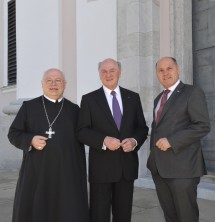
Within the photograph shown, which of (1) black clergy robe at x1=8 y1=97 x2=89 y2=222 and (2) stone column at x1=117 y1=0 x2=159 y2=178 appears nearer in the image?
(1) black clergy robe at x1=8 y1=97 x2=89 y2=222

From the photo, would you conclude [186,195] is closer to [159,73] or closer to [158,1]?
[159,73]

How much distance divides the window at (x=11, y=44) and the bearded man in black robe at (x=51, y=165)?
23.6ft

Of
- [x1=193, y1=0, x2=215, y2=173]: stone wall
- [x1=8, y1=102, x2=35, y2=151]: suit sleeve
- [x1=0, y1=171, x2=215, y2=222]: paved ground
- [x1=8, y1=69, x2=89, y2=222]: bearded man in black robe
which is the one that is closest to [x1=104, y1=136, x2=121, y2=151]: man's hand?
[x1=8, y1=69, x2=89, y2=222]: bearded man in black robe

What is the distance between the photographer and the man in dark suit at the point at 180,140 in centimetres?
295

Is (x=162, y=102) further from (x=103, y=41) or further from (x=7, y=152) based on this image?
(x=7, y=152)

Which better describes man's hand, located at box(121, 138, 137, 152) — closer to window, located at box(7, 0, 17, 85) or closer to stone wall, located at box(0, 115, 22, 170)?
stone wall, located at box(0, 115, 22, 170)

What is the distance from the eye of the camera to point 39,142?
329 cm

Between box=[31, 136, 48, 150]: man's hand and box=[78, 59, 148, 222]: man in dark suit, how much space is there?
30 cm

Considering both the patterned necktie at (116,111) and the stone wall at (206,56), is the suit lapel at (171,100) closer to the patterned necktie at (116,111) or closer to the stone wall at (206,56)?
the patterned necktie at (116,111)

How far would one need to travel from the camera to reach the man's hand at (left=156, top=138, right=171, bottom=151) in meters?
2.93

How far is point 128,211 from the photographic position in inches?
134

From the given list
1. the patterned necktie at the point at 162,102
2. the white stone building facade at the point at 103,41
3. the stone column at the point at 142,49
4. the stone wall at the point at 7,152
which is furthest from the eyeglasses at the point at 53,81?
the stone wall at the point at 7,152

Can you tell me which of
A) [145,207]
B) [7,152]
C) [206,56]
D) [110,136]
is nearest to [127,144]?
[110,136]

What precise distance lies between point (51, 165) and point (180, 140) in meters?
1.16
